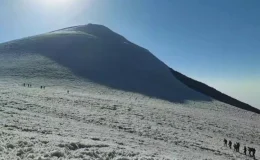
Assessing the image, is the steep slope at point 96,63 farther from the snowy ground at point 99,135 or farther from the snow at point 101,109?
the snowy ground at point 99,135

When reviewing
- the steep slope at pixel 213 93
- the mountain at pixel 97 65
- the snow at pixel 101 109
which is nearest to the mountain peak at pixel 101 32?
the snow at pixel 101 109

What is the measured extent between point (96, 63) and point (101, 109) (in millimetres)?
53056

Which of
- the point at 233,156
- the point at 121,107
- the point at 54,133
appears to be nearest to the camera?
the point at 54,133

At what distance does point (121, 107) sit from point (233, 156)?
64.7ft

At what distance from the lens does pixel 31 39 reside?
358 ft

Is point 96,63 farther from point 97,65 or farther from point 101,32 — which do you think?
point 101,32

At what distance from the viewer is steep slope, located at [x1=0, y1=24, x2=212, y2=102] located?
72.8 m

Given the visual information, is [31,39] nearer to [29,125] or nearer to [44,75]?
[44,75]

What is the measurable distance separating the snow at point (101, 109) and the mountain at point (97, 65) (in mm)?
262

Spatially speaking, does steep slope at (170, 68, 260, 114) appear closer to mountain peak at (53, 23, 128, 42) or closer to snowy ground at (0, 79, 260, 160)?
mountain peak at (53, 23, 128, 42)

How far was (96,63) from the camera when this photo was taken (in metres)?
89.8

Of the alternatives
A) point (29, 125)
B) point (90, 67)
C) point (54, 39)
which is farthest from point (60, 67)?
point (29, 125)

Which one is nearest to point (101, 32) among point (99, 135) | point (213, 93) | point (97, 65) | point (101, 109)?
point (97, 65)

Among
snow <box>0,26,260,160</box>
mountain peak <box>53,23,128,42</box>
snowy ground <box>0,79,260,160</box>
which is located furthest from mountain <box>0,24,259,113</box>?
snowy ground <box>0,79,260,160</box>
